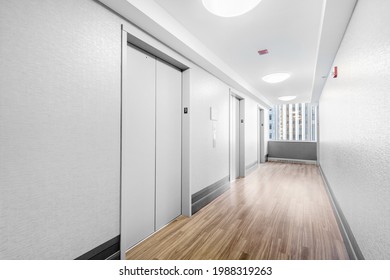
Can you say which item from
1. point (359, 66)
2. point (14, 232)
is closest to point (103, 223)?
point (14, 232)

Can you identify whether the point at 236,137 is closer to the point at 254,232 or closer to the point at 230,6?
the point at 254,232

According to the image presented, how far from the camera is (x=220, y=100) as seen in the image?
3.96 m

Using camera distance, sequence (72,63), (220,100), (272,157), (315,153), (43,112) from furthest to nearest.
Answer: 1. (272,157)
2. (315,153)
3. (220,100)
4. (72,63)
5. (43,112)

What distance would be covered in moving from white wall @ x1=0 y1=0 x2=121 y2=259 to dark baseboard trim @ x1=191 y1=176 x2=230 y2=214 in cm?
152

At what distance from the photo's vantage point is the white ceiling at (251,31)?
1.90 meters

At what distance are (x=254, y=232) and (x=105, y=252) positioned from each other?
1.79 m

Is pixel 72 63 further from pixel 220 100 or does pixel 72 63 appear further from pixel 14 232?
pixel 220 100

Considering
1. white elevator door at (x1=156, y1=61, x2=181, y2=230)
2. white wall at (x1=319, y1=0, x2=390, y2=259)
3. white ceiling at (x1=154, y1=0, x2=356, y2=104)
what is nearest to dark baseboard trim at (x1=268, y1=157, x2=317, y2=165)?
white ceiling at (x1=154, y1=0, x2=356, y2=104)

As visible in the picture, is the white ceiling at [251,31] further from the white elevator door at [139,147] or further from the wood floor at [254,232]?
the wood floor at [254,232]

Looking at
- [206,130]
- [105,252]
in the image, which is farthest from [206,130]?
[105,252]

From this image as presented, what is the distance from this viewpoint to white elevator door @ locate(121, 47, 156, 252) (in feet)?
6.72

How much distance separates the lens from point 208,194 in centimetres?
343

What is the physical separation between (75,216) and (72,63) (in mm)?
1244

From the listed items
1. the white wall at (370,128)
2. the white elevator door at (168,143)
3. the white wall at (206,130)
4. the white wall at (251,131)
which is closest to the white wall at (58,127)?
the white elevator door at (168,143)
